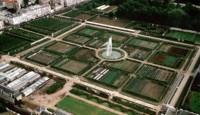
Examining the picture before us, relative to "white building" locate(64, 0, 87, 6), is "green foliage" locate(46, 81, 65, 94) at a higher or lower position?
lower

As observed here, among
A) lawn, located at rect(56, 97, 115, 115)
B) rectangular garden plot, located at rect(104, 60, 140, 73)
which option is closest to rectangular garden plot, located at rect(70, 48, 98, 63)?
rectangular garden plot, located at rect(104, 60, 140, 73)

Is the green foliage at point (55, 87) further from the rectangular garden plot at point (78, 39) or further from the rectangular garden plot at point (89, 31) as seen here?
the rectangular garden plot at point (89, 31)

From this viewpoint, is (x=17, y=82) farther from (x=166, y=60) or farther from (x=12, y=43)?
(x=166, y=60)

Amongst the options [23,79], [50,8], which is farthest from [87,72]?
[50,8]

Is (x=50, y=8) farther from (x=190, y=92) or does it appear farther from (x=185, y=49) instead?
(x=190, y=92)

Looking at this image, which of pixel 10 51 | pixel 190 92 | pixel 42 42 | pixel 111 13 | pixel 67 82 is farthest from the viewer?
pixel 111 13

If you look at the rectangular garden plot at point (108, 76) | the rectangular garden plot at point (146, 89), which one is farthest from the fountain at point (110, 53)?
the rectangular garden plot at point (146, 89)

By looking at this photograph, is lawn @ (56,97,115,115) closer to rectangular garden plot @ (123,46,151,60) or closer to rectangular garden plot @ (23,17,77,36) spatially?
rectangular garden plot @ (123,46,151,60)
